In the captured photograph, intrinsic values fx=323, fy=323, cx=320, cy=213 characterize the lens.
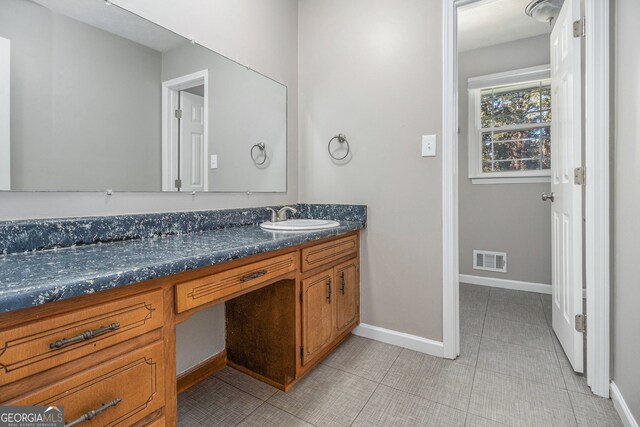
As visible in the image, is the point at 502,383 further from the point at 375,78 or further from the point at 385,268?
the point at 375,78

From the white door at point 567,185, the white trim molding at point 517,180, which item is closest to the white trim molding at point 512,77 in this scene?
the white trim molding at point 517,180

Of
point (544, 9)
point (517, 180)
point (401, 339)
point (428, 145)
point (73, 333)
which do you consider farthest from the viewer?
point (517, 180)

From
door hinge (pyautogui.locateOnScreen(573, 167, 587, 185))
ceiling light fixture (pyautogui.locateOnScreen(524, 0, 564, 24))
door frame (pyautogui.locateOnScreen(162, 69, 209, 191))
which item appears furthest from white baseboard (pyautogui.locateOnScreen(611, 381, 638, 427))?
ceiling light fixture (pyautogui.locateOnScreen(524, 0, 564, 24))

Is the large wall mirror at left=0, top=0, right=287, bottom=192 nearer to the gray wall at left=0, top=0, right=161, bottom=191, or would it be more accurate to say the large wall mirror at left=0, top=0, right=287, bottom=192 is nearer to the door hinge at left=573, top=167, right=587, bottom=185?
the gray wall at left=0, top=0, right=161, bottom=191

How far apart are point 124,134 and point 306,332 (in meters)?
1.22

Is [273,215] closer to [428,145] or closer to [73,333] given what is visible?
[428,145]

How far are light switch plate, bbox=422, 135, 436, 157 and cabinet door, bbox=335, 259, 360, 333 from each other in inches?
31.3

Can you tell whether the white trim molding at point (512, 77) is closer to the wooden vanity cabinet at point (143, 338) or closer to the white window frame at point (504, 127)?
the white window frame at point (504, 127)

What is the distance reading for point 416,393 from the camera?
1.55 metres

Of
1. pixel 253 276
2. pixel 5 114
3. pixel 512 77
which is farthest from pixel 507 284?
pixel 5 114

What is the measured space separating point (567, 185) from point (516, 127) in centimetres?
172

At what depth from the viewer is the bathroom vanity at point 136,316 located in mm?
677

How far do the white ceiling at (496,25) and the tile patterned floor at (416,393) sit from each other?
2.55 m

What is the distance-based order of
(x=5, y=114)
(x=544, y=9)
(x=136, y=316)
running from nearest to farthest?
(x=136, y=316), (x=5, y=114), (x=544, y=9)
